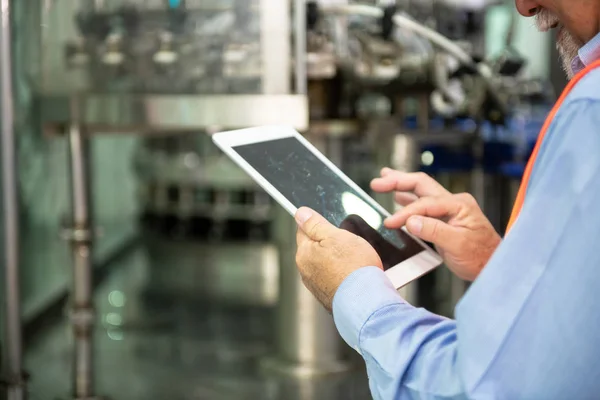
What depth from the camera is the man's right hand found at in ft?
4.54

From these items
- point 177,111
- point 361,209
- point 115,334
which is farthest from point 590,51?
point 115,334

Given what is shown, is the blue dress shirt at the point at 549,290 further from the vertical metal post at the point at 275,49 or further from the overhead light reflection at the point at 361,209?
the vertical metal post at the point at 275,49

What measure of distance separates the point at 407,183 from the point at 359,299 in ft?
1.68

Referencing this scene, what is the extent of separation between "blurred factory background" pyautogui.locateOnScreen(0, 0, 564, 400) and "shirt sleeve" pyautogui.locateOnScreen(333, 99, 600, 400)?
1494mm

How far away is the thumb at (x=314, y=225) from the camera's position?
1.16 m

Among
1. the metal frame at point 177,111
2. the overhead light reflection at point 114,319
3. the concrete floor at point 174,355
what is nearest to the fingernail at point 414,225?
the metal frame at point 177,111

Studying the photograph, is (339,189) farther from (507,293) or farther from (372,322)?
(507,293)

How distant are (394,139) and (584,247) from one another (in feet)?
6.61

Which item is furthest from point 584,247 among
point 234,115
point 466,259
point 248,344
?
point 248,344

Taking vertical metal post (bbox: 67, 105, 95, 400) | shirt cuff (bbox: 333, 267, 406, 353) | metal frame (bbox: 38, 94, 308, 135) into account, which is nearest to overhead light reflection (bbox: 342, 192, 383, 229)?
shirt cuff (bbox: 333, 267, 406, 353)

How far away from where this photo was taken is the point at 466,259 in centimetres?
142

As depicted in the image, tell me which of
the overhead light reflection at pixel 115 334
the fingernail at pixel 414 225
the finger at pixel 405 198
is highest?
the finger at pixel 405 198

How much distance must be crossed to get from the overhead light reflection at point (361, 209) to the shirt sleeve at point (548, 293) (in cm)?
48

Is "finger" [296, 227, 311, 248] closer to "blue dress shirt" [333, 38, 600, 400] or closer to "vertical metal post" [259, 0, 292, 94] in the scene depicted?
"blue dress shirt" [333, 38, 600, 400]
